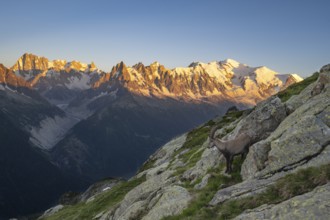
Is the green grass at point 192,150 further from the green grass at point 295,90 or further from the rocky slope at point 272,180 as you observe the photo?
the green grass at point 295,90

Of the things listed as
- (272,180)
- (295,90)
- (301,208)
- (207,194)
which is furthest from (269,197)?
(295,90)

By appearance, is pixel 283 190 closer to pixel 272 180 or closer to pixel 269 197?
pixel 269 197

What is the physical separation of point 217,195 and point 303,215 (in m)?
8.01

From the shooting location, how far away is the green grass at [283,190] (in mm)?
20266

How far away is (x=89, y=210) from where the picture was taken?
205ft

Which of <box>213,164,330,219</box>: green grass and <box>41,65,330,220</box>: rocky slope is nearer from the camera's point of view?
<box>41,65,330,220</box>: rocky slope

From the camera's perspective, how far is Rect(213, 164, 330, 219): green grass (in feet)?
66.5

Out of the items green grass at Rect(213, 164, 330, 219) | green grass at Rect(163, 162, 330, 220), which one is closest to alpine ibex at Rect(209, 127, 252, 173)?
green grass at Rect(163, 162, 330, 220)

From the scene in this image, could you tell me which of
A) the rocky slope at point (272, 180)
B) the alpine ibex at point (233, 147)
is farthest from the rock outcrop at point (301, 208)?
the alpine ibex at point (233, 147)

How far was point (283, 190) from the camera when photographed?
69.3 feet

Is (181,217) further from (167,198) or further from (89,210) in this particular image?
(89,210)

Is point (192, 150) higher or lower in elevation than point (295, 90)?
lower

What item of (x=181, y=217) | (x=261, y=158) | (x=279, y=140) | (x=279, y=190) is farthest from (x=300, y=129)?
(x=181, y=217)

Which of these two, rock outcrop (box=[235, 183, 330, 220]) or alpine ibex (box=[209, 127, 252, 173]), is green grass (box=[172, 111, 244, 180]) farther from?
rock outcrop (box=[235, 183, 330, 220])
